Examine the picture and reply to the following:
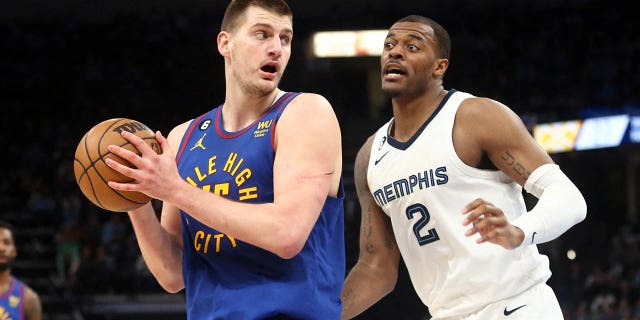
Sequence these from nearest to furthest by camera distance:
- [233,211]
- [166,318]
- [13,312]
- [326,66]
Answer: [233,211], [13,312], [166,318], [326,66]

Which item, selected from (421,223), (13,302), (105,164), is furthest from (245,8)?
(13,302)

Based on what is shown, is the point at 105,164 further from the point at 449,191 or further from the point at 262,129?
the point at 449,191

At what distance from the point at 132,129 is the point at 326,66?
13.6m

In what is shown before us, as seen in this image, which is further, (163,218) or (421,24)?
(421,24)

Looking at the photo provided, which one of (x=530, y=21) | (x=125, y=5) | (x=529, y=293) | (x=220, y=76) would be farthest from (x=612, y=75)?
(x=529, y=293)

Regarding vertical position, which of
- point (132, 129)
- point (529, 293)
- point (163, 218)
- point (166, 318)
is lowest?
point (166, 318)

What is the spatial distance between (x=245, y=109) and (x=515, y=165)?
1.24 meters

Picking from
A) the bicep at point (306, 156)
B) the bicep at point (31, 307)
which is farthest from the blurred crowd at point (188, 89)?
the bicep at point (306, 156)

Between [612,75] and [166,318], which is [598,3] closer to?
[612,75]

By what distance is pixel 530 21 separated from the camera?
59.7 feet

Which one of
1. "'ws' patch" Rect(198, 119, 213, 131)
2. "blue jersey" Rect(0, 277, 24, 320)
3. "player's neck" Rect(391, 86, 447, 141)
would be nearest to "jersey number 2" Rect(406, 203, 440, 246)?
"player's neck" Rect(391, 86, 447, 141)

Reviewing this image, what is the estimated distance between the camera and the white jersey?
378cm

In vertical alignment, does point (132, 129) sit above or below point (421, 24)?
below

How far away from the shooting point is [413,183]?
12.9 ft
